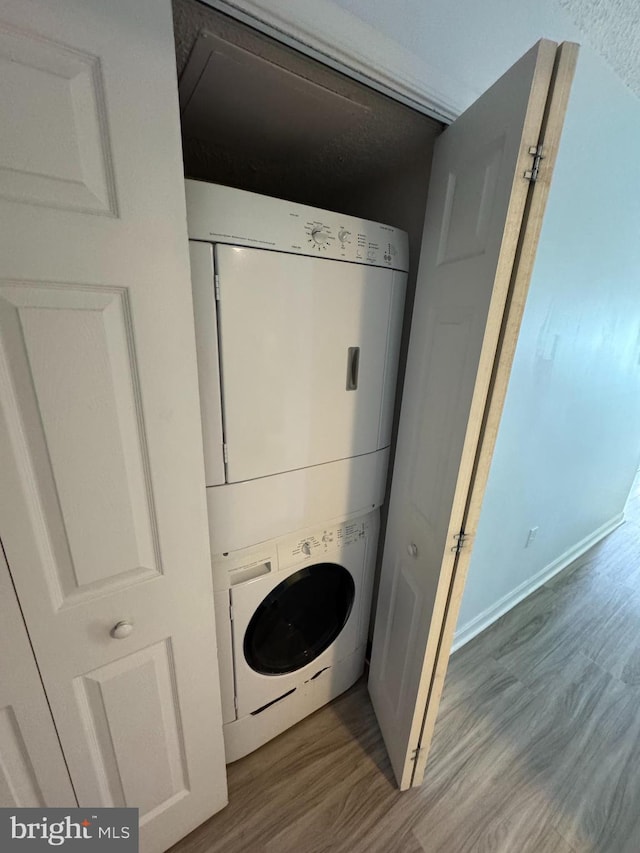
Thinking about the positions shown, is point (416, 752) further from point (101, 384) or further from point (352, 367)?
point (101, 384)

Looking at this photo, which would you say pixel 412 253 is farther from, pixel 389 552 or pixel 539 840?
pixel 539 840

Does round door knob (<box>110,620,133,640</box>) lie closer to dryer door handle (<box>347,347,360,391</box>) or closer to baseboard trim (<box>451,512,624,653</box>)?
dryer door handle (<box>347,347,360,391</box>)

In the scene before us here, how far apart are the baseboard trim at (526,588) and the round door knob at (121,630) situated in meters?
1.49

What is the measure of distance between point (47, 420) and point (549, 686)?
7.21ft

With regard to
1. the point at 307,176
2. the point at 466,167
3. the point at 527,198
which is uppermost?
the point at 307,176

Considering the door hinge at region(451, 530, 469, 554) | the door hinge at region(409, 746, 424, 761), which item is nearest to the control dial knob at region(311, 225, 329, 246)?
the door hinge at region(451, 530, 469, 554)

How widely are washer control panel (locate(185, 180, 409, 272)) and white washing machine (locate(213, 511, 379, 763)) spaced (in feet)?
2.72

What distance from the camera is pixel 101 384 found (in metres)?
0.65

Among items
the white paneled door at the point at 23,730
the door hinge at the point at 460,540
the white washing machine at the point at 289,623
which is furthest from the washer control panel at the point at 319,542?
the white paneled door at the point at 23,730

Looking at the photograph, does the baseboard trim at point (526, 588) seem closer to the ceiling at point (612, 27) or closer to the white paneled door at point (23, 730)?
the white paneled door at point (23, 730)

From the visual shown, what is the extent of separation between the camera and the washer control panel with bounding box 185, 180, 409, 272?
75 cm

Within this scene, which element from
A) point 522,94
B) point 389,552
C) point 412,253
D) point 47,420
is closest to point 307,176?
point 412,253

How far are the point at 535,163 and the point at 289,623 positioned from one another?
1.42 metres

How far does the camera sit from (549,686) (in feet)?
5.27
